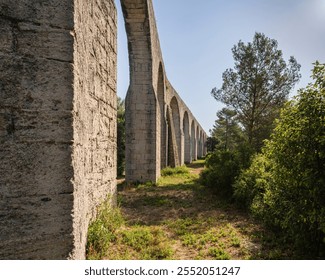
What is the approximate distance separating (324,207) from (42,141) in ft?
10.3

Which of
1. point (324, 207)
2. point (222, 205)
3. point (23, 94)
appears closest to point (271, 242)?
point (324, 207)

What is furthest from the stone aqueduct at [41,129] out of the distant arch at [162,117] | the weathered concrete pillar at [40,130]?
the distant arch at [162,117]

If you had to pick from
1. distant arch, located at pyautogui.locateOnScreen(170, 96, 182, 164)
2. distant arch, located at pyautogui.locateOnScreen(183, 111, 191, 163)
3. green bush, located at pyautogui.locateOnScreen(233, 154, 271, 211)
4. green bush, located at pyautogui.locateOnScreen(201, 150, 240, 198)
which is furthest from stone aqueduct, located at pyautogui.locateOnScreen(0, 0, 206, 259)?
distant arch, located at pyautogui.locateOnScreen(183, 111, 191, 163)

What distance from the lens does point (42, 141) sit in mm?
1980

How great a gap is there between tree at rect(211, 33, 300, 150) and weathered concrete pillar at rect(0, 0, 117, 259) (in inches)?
543

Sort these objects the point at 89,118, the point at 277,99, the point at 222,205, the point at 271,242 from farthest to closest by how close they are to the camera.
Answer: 1. the point at 277,99
2. the point at 222,205
3. the point at 271,242
4. the point at 89,118

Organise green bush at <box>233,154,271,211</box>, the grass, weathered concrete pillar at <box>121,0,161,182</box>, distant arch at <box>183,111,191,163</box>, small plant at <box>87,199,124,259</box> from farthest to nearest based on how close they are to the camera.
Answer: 1. distant arch at <box>183,111,191,163</box>
2. weathered concrete pillar at <box>121,0,161,182</box>
3. green bush at <box>233,154,271,211</box>
4. the grass
5. small plant at <box>87,199,124,259</box>

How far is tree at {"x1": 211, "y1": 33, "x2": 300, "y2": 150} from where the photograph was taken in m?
14.9

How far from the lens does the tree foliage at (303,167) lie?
305cm

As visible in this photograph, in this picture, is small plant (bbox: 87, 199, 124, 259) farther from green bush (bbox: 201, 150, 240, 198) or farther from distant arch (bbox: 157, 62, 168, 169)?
distant arch (bbox: 157, 62, 168, 169)

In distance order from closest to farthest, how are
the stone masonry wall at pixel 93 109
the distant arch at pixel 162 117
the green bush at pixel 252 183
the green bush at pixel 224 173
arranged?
the stone masonry wall at pixel 93 109
the green bush at pixel 252 183
the green bush at pixel 224 173
the distant arch at pixel 162 117

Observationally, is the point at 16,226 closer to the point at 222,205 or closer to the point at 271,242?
the point at 271,242

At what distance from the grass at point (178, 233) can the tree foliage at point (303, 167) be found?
0.54 metres

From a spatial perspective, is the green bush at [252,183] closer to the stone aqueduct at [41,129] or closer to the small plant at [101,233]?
the small plant at [101,233]
